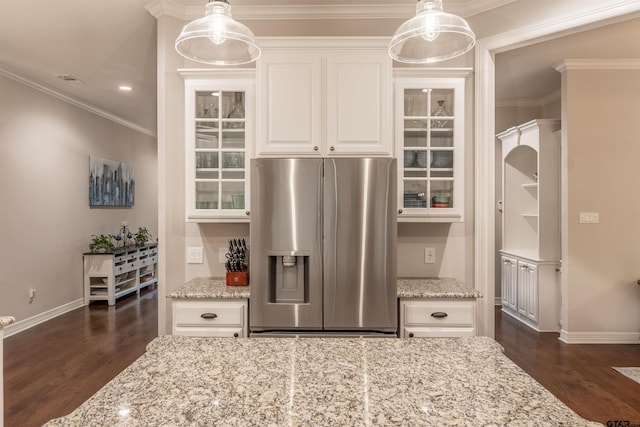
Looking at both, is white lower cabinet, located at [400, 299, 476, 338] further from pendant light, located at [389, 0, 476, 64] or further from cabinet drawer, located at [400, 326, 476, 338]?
pendant light, located at [389, 0, 476, 64]

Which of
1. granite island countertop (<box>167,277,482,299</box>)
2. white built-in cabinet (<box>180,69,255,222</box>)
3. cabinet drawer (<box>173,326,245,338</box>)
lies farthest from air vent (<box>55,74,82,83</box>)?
cabinet drawer (<box>173,326,245,338</box>)

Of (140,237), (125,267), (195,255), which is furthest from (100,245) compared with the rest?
(195,255)

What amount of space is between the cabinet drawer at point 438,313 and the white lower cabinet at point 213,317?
105 centimetres

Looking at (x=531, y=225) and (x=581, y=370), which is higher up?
(x=531, y=225)

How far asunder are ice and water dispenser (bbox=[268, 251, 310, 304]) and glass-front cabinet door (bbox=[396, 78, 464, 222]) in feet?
2.67

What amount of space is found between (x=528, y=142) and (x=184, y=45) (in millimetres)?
4425

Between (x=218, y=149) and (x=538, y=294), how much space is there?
12.9 feet

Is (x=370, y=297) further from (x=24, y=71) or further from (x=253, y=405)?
(x=24, y=71)

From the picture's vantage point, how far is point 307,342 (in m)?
1.38

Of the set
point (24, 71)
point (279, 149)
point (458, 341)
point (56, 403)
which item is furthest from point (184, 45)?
point (24, 71)

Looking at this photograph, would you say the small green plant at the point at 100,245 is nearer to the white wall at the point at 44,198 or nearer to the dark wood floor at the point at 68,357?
the white wall at the point at 44,198

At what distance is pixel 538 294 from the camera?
14.3 ft

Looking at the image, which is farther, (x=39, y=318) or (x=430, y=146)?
(x=39, y=318)

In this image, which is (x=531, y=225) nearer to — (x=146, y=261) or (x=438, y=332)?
(x=438, y=332)
